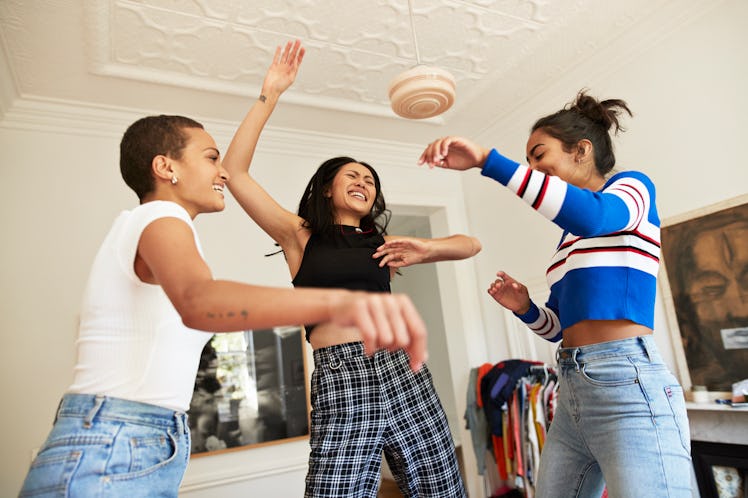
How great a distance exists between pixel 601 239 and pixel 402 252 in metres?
0.52

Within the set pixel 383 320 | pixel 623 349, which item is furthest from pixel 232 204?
pixel 383 320

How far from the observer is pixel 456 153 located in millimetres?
1139

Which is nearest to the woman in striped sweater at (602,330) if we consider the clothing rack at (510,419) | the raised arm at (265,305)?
the raised arm at (265,305)

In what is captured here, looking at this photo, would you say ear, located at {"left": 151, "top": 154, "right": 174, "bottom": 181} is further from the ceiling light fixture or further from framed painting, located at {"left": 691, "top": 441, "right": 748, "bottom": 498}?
framed painting, located at {"left": 691, "top": 441, "right": 748, "bottom": 498}

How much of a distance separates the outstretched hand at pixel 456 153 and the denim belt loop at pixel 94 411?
30.1 inches

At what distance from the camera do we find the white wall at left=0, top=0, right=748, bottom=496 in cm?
251

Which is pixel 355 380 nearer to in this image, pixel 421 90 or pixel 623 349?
pixel 623 349

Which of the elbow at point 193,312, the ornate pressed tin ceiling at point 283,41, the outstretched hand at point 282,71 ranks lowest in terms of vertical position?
the elbow at point 193,312

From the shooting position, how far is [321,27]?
2.61 metres

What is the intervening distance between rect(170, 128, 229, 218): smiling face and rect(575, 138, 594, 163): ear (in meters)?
0.94

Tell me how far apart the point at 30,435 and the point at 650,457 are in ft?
9.16

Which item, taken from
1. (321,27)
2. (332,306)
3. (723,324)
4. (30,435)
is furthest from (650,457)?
(30,435)

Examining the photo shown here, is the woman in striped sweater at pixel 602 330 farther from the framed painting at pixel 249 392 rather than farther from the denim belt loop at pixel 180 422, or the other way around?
the framed painting at pixel 249 392

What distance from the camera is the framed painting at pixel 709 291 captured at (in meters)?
2.31
